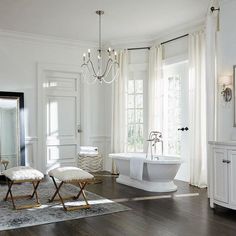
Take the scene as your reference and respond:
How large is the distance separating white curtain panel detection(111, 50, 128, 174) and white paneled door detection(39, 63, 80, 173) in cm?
92

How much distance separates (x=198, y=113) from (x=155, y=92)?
134 centimetres

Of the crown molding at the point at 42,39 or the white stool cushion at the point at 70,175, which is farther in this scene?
the crown molding at the point at 42,39

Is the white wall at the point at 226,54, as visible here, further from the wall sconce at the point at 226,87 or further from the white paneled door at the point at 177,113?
the white paneled door at the point at 177,113

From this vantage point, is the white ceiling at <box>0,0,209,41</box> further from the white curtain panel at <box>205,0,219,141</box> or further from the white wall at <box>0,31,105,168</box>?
the white curtain panel at <box>205,0,219,141</box>

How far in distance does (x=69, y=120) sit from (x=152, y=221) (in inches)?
165

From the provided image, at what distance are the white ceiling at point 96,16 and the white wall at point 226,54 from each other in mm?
590

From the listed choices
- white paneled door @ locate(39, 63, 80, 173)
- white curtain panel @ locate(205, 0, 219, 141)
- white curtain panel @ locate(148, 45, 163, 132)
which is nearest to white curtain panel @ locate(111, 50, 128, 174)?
white curtain panel @ locate(148, 45, 163, 132)

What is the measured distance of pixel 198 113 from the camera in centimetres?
575

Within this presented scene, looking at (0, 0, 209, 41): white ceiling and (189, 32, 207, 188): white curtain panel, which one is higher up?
(0, 0, 209, 41): white ceiling

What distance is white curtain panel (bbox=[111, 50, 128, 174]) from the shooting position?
23.8ft

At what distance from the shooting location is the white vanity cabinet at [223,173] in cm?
384

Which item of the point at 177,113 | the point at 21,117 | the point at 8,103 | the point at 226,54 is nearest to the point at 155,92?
Answer: the point at 177,113

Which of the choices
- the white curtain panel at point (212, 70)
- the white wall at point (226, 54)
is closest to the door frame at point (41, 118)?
the white curtain panel at point (212, 70)

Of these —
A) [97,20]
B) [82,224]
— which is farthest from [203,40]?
[82,224]
